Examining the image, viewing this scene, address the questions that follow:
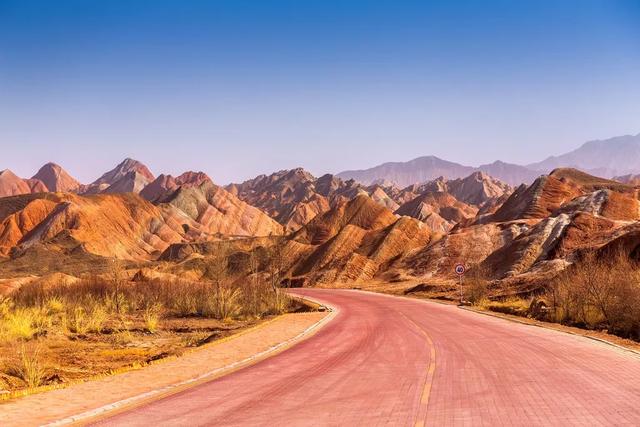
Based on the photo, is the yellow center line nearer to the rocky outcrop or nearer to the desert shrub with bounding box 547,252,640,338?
the desert shrub with bounding box 547,252,640,338

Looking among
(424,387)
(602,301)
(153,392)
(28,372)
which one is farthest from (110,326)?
(424,387)

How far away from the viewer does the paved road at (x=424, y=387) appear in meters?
8.95

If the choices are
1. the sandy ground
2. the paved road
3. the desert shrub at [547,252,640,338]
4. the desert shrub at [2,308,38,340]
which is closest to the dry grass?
the desert shrub at [2,308,38,340]

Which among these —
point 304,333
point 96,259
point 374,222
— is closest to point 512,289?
point 304,333

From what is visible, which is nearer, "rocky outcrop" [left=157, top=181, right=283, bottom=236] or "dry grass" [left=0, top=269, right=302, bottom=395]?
"dry grass" [left=0, top=269, right=302, bottom=395]

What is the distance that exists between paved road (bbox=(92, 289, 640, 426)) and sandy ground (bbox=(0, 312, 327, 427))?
3.58 ft

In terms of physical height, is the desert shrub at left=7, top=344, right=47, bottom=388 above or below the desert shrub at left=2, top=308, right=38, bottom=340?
above

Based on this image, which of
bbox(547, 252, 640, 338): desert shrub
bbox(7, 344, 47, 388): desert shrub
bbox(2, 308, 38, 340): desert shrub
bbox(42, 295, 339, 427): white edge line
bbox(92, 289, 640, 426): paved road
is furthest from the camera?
bbox(2, 308, 38, 340): desert shrub

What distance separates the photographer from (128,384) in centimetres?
1318

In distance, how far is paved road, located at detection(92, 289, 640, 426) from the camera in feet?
29.4

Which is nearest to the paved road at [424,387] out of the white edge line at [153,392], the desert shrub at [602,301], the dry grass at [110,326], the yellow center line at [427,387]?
the yellow center line at [427,387]

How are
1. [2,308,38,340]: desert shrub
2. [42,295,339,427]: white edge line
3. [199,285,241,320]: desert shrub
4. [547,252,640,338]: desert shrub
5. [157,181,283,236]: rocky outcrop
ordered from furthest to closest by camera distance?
[157,181,283,236]: rocky outcrop < [199,285,241,320]: desert shrub < [2,308,38,340]: desert shrub < [547,252,640,338]: desert shrub < [42,295,339,427]: white edge line

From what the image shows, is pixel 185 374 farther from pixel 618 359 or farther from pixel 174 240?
pixel 174 240

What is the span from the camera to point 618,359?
1405 centimetres
